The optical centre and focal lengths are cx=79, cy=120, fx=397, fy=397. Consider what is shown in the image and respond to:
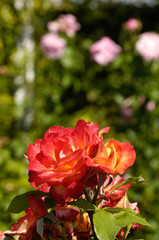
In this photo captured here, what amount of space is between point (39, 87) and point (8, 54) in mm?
399

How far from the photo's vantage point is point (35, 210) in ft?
1.82

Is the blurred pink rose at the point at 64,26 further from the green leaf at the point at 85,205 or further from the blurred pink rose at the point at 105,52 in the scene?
the green leaf at the point at 85,205

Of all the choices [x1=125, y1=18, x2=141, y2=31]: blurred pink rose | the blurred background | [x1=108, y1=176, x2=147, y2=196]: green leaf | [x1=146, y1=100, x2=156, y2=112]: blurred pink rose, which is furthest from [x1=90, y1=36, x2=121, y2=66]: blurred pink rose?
[x1=108, y1=176, x2=147, y2=196]: green leaf

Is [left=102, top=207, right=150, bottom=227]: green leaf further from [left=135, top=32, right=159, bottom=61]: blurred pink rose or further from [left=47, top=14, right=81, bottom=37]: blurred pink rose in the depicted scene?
[left=47, top=14, right=81, bottom=37]: blurred pink rose

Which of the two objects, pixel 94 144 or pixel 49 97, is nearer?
pixel 94 144

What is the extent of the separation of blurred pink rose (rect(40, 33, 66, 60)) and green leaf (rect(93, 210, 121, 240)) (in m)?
2.52

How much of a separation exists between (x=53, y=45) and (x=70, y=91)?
96 cm

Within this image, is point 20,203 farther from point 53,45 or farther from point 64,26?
point 64,26

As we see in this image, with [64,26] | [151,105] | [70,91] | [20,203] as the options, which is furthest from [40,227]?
[70,91]

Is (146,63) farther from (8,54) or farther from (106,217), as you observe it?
(106,217)

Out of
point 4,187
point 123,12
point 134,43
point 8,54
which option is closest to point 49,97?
point 8,54

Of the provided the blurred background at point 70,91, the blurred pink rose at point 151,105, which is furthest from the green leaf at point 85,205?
the blurred pink rose at point 151,105

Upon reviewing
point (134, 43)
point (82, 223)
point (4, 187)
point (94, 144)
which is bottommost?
point (4, 187)

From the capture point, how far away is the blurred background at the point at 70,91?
270cm
